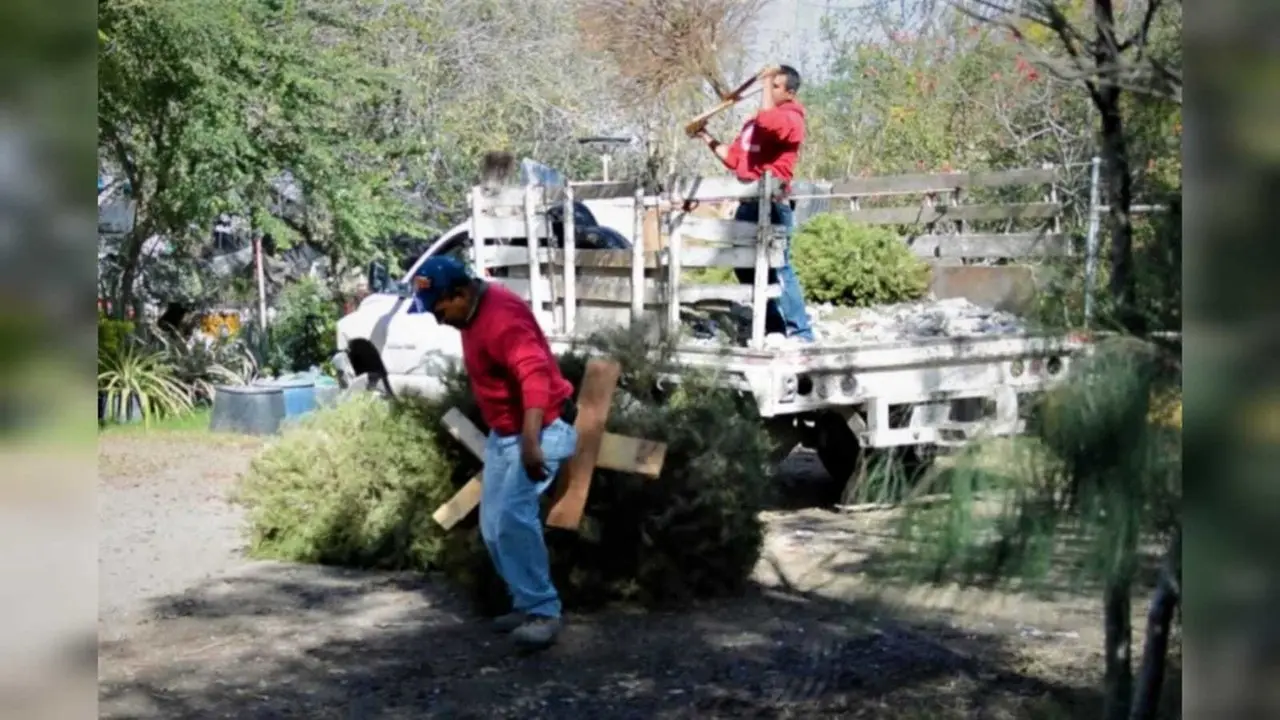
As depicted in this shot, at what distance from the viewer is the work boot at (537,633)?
5801 mm

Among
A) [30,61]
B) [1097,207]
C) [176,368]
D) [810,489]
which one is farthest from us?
[176,368]

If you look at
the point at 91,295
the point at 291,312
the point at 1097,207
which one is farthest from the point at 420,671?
the point at 291,312

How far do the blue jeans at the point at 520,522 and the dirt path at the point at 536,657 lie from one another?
25 centimetres

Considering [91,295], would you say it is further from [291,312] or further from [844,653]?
[291,312]

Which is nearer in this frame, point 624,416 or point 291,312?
point 624,416

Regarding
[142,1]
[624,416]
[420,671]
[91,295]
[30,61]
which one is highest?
[142,1]

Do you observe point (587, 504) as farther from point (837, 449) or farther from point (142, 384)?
point (142, 384)

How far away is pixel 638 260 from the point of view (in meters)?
8.34

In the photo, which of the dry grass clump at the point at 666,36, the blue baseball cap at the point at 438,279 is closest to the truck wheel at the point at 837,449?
the blue baseball cap at the point at 438,279

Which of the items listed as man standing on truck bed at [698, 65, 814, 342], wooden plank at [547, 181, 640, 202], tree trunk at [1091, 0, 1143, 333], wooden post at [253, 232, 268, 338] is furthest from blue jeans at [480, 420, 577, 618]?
wooden post at [253, 232, 268, 338]

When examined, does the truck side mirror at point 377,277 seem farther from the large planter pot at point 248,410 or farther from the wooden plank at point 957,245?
the wooden plank at point 957,245

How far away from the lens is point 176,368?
14531 millimetres

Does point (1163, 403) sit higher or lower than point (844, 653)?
higher

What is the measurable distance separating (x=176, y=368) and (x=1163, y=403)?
1344 centimetres
